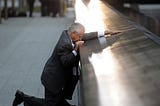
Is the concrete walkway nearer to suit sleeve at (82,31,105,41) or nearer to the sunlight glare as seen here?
the sunlight glare

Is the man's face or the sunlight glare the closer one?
the man's face

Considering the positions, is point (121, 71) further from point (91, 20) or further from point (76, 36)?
point (91, 20)

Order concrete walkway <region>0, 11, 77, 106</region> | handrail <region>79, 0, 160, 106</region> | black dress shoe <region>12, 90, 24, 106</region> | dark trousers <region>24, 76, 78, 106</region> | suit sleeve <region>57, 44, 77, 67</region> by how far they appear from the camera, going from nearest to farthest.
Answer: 1. handrail <region>79, 0, 160, 106</region>
2. suit sleeve <region>57, 44, 77, 67</region>
3. dark trousers <region>24, 76, 78, 106</region>
4. black dress shoe <region>12, 90, 24, 106</region>
5. concrete walkway <region>0, 11, 77, 106</region>

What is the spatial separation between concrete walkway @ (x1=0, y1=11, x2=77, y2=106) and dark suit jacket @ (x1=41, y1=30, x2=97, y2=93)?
1374 millimetres

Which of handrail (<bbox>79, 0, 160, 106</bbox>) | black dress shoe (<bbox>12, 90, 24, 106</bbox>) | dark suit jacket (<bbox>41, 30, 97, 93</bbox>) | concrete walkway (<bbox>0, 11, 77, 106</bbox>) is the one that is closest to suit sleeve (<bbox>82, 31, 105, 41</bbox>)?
dark suit jacket (<bbox>41, 30, 97, 93</bbox>)

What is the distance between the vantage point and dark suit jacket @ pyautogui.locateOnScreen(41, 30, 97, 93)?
15.0 feet

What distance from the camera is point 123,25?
18.1 feet

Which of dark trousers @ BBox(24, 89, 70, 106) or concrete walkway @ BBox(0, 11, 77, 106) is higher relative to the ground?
dark trousers @ BBox(24, 89, 70, 106)

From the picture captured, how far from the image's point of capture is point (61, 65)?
4773mm

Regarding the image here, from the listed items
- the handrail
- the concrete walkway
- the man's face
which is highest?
the man's face

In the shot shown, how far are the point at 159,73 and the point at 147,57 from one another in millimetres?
503

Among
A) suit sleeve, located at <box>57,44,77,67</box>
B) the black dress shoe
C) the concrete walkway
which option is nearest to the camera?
suit sleeve, located at <box>57,44,77,67</box>

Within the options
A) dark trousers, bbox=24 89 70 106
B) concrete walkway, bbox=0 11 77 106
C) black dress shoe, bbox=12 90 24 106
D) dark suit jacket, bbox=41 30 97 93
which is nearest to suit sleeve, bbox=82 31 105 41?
dark suit jacket, bbox=41 30 97 93

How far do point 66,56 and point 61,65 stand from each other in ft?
0.77
